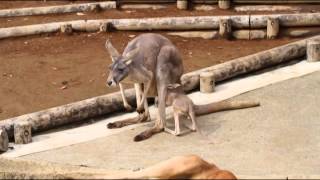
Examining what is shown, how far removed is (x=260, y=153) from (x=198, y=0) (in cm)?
566

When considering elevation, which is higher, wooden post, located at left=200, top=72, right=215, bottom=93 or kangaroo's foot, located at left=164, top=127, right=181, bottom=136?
wooden post, located at left=200, top=72, right=215, bottom=93

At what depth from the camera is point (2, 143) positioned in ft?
19.7

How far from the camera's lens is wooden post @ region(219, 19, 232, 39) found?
9742 mm

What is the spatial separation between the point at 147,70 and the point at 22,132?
4.06 ft

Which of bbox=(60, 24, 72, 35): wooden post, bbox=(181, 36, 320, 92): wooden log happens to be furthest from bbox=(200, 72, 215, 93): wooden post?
bbox=(60, 24, 72, 35): wooden post

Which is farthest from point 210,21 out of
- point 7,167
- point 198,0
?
point 7,167

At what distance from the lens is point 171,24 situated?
10016mm

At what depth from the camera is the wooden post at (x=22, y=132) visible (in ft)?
20.2

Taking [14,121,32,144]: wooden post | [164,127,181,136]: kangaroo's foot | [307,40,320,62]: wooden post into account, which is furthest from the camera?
[307,40,320,62]: wooden post

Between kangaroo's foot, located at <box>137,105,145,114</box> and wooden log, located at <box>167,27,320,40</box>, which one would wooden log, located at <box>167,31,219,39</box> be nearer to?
wooden log, located at <box>167,27,320,40</box>

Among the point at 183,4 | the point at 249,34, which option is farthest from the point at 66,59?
the point at 183,4

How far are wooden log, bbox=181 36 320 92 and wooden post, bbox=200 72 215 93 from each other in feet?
0.39

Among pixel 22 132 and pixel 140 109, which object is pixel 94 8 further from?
pixel 22 132

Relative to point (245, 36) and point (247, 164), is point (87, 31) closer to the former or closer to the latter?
point (245, 36)
